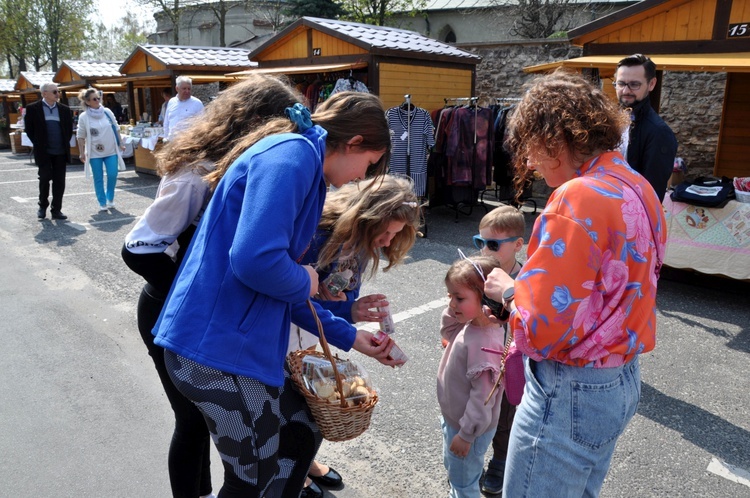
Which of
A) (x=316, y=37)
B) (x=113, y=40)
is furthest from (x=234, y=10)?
(x=316, y=37)

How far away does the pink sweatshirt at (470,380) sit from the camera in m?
2.15

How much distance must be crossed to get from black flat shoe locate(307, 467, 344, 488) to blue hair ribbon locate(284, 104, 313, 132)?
1774 millimetres

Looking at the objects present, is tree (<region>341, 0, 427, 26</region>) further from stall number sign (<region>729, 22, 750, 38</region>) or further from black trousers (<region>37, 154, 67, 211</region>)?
stall number sign (<region>729, 22, 750, 38</region>)

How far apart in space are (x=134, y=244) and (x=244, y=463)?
854mm

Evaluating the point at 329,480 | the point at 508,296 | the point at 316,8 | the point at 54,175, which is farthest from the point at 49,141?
the point at 316,8

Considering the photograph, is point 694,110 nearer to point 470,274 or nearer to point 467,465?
point 470,274

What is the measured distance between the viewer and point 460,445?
2.17 meters

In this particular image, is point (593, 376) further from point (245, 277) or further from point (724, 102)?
point (724, 102)

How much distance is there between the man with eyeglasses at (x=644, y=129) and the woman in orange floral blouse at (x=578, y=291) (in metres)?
2.49

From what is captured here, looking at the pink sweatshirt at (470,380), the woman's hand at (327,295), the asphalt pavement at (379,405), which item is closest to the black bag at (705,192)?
the asphalt pavement at (379,405)

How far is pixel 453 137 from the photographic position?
851 cm

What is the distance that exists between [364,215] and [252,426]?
2.76 ft

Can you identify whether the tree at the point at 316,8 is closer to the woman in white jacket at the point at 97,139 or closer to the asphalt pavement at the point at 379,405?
the woman in white jacket at the point at 97,139

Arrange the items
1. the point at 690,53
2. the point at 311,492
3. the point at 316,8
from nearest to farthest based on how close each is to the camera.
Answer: the point at 311,492 → the point at 690,53 → the point at 316,8
